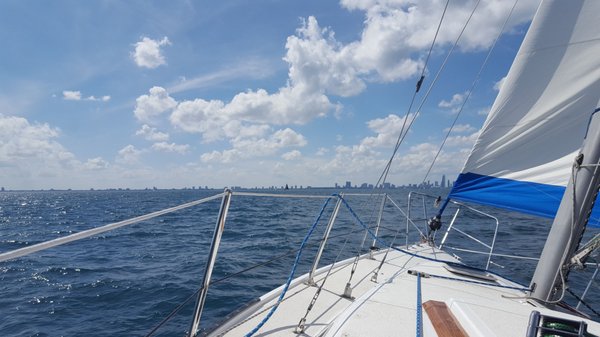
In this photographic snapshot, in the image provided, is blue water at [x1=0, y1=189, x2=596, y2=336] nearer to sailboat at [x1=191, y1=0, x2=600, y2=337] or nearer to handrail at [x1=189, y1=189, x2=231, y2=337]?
sailboat at [x1=191, y1=0, x2=600, y2=337]

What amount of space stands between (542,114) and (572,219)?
1580mm

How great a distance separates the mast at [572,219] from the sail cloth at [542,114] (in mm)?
964

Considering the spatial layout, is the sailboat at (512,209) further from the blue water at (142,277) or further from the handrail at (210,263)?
the blue water at (142,277)

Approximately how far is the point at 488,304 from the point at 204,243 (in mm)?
9213

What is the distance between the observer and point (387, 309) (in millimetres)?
2268

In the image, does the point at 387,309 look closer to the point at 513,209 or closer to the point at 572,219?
the point at 572,219

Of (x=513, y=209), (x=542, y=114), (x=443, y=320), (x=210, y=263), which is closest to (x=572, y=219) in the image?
(x=513, y=209)

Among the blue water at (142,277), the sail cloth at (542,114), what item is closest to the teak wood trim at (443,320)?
the blue water at (142,277)

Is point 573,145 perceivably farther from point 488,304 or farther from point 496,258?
point 496,258

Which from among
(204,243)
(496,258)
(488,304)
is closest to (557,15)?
(488,304)

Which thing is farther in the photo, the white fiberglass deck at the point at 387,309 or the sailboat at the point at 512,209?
the sailboat at the point at 512,209

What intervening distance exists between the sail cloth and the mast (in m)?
0.96

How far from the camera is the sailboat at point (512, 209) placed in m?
2.05

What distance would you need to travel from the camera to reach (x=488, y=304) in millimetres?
2307
